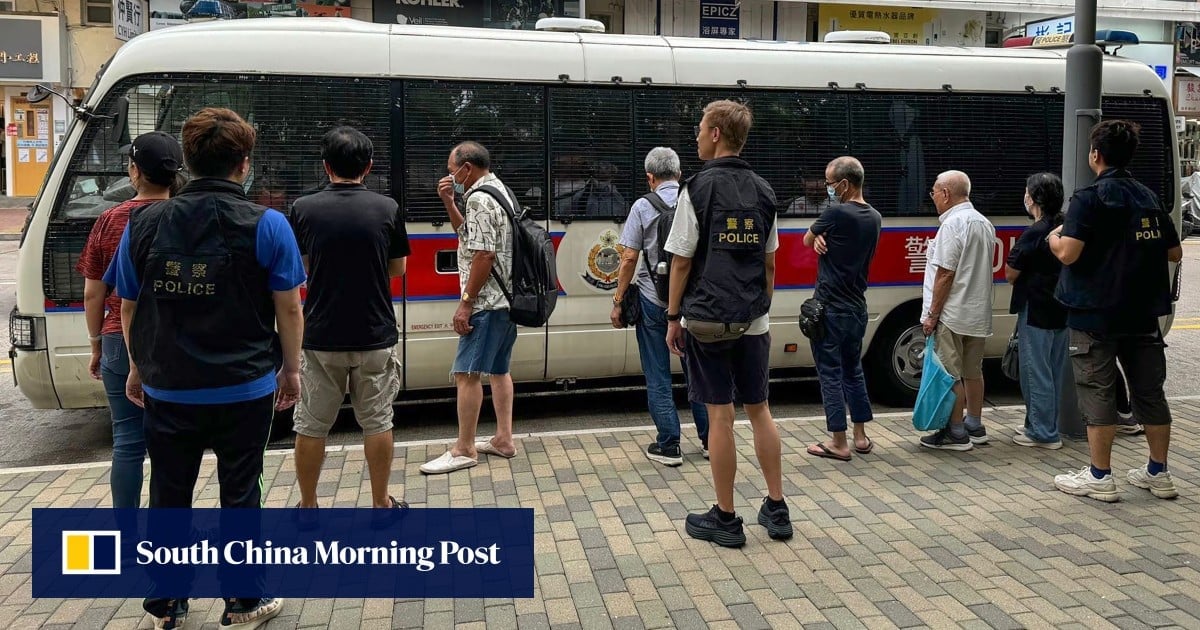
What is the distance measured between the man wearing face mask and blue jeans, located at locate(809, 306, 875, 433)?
6.18 feet

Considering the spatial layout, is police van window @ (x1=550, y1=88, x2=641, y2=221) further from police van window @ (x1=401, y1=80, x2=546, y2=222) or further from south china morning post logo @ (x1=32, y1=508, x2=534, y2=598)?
south china morning post logo @ (x1=32, y1=508, x2=534, y2=598)

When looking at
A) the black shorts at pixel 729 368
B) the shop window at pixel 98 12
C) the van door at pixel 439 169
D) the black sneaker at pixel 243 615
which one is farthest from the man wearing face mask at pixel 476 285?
the shop window at pixel 98 12

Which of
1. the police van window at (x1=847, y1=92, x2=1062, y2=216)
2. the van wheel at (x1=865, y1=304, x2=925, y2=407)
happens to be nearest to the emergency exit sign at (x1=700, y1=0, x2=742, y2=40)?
the police van window at (x1=847, y1=92, x2=1062, y2=216)

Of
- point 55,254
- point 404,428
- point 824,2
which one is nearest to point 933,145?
point 404,428

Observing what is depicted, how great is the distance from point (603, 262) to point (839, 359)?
6.42 feet

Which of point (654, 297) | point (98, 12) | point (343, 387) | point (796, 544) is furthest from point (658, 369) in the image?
point (98, 12)

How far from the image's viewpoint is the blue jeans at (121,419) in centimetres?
416

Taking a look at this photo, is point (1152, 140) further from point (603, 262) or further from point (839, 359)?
point (603, 262)

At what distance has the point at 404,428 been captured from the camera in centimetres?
714

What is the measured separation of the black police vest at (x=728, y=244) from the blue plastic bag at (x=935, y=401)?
2.09m

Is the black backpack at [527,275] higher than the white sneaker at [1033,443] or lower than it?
higher

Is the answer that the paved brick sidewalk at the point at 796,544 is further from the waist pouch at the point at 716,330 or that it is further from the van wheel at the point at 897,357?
the van wheel at the point at 897,357

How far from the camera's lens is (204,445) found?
367cm

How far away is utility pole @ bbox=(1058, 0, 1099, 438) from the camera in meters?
6.28
